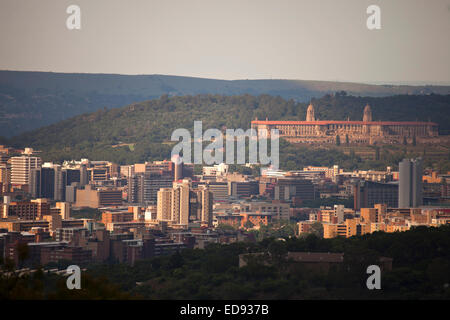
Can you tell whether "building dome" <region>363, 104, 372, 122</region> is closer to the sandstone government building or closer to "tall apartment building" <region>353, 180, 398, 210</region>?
the sandstone government building

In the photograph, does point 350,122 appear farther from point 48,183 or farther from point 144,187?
point 48,183

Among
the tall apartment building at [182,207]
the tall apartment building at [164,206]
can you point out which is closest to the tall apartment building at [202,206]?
the tall apartment building at [182,207]

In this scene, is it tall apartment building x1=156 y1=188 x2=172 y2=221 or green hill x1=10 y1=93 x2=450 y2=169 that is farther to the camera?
green hill x1=10 y1=93 x2=450 y2=169

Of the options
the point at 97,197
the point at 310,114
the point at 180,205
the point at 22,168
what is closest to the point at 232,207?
the point at 97,197

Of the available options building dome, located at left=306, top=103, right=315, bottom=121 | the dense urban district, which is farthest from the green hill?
building dome, located at left=306, top=103, right=315, bottom=121
